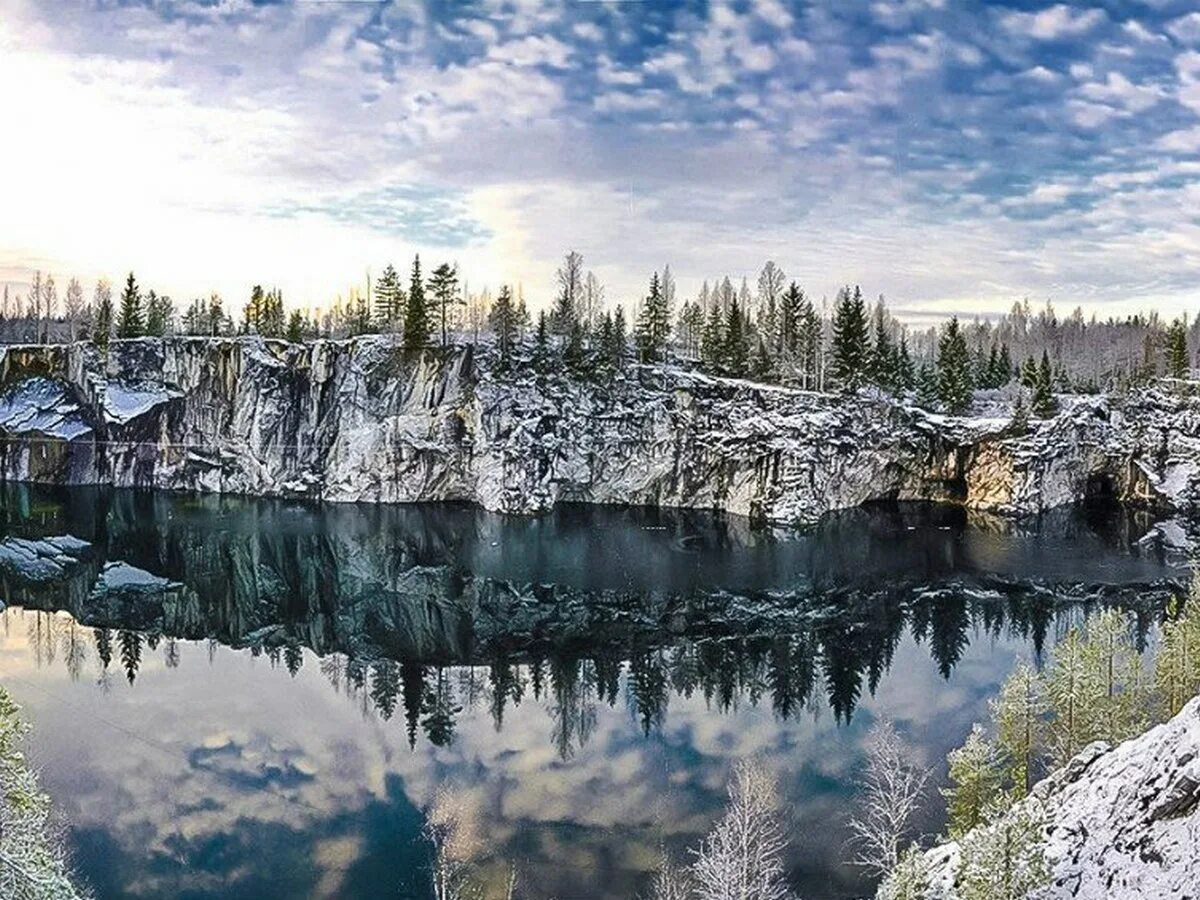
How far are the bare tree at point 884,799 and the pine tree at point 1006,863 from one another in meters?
5.43

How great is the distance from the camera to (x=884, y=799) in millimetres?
27812

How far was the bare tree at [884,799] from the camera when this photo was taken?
79.7 feet

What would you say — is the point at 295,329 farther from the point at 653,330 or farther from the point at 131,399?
the point at 653,330

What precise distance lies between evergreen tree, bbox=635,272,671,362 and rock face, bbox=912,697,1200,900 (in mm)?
84672

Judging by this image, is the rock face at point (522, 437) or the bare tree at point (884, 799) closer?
the bare tree at point (884, 799)

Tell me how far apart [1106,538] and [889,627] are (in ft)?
125

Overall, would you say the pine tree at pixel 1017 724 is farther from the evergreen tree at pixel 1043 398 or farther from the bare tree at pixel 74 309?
the bare tree at pixel 74 309

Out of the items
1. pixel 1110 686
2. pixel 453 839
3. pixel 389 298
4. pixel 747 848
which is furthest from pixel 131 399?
pixel 1110 686

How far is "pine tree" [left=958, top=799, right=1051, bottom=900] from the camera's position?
16.4 meters

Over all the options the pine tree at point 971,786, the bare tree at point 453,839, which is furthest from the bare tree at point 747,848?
the bare tree at point 453,839

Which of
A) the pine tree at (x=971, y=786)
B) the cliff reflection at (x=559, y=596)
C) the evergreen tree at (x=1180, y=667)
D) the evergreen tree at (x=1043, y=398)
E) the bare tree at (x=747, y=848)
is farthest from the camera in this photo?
the evergreen tree at (x=1043, y=398)

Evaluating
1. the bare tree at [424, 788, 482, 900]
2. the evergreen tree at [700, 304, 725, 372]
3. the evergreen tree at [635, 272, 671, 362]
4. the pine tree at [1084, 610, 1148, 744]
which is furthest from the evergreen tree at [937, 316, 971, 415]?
the bare tree at [424, 788, 482, 900]

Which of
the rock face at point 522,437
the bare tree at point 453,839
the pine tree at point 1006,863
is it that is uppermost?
the rock face at point 522,437

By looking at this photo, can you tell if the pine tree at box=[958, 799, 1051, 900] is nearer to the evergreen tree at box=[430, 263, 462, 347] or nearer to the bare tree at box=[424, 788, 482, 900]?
the bare tree at box=[424, 788, 482, 900]
